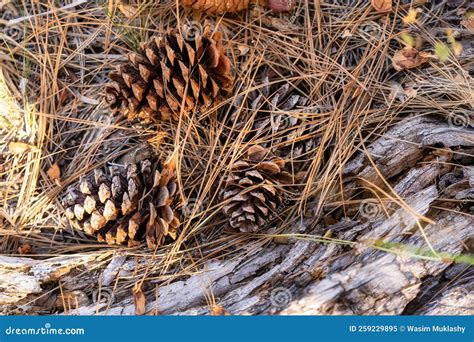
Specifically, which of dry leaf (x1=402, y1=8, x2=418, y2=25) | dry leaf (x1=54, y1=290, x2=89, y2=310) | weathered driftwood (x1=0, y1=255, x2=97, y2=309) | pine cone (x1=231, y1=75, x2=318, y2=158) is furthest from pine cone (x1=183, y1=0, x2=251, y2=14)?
dry leaf (x1=54, y1=290, x2=89, y2=310)

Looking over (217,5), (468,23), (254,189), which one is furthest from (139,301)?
(468,23)

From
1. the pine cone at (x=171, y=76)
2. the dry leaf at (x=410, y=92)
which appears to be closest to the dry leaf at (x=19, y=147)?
the pine cone at (x=171, y=76)

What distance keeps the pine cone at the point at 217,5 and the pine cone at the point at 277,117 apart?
286 millimetres

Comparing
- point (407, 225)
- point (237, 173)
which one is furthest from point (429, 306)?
point (237, 173)

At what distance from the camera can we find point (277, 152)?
163 cm

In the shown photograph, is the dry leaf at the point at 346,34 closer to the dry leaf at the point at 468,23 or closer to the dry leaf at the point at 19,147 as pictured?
the dry leaf at the point at 468,23

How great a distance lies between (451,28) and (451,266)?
2.88 feet

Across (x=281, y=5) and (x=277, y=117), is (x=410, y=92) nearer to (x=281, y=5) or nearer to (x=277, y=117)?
(x=277, y=117)

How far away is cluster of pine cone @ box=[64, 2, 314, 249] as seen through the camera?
4.99ft

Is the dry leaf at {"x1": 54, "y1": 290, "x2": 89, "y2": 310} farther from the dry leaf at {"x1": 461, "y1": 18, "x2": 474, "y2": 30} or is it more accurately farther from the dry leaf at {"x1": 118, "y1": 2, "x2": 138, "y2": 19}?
the dry leaf at {"x1": 461, "y1": 18, "x2": 474, "y2": 30}

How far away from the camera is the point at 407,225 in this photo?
1425 mm

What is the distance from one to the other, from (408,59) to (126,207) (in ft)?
3.74

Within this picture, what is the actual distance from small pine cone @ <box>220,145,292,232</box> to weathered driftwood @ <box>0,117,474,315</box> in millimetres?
114

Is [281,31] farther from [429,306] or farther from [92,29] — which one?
[429,306]
